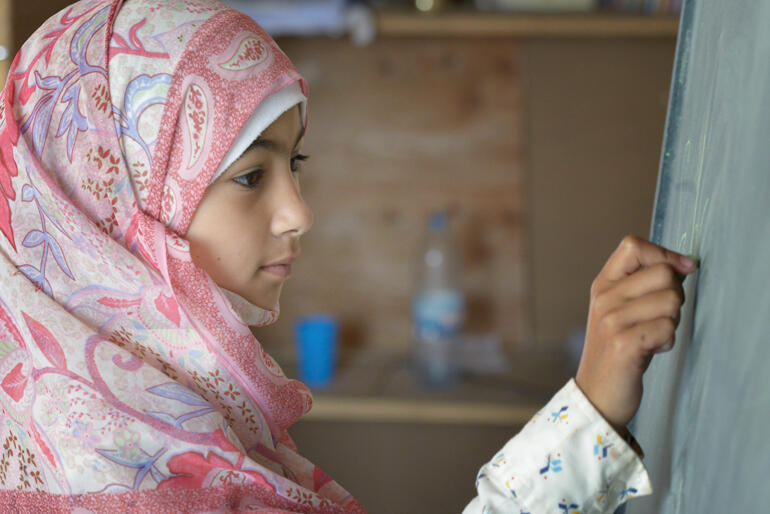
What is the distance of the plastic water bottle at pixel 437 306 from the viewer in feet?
6.52

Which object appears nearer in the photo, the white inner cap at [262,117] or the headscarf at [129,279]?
the headscarf at [129,279]

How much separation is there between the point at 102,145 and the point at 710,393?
61 centimetres

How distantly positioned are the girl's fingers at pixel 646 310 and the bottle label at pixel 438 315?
135 cm

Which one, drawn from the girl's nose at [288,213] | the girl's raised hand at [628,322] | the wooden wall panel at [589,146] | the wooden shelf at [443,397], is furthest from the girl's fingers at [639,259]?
the wooden wall panel at [589,146]

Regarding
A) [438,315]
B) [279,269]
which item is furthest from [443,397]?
[279,269]

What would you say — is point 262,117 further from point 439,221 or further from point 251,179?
point 439,221

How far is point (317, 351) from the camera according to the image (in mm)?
1977

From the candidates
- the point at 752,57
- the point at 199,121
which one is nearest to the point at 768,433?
the point at 752,57

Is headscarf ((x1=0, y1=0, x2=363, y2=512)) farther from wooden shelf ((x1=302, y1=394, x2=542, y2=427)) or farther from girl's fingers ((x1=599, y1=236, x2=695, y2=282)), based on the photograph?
wooden shelf ((x1=302, y1=394, x2=542, y2=427))

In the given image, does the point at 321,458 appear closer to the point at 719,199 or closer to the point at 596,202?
the point at 596,202

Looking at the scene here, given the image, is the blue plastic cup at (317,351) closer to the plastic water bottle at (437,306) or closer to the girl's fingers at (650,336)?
the plastic water bottle at (437,306)

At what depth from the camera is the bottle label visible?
199cm

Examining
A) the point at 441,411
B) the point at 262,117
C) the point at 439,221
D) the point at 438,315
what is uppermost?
the point at 262,117

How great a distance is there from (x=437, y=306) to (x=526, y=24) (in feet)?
2.16
